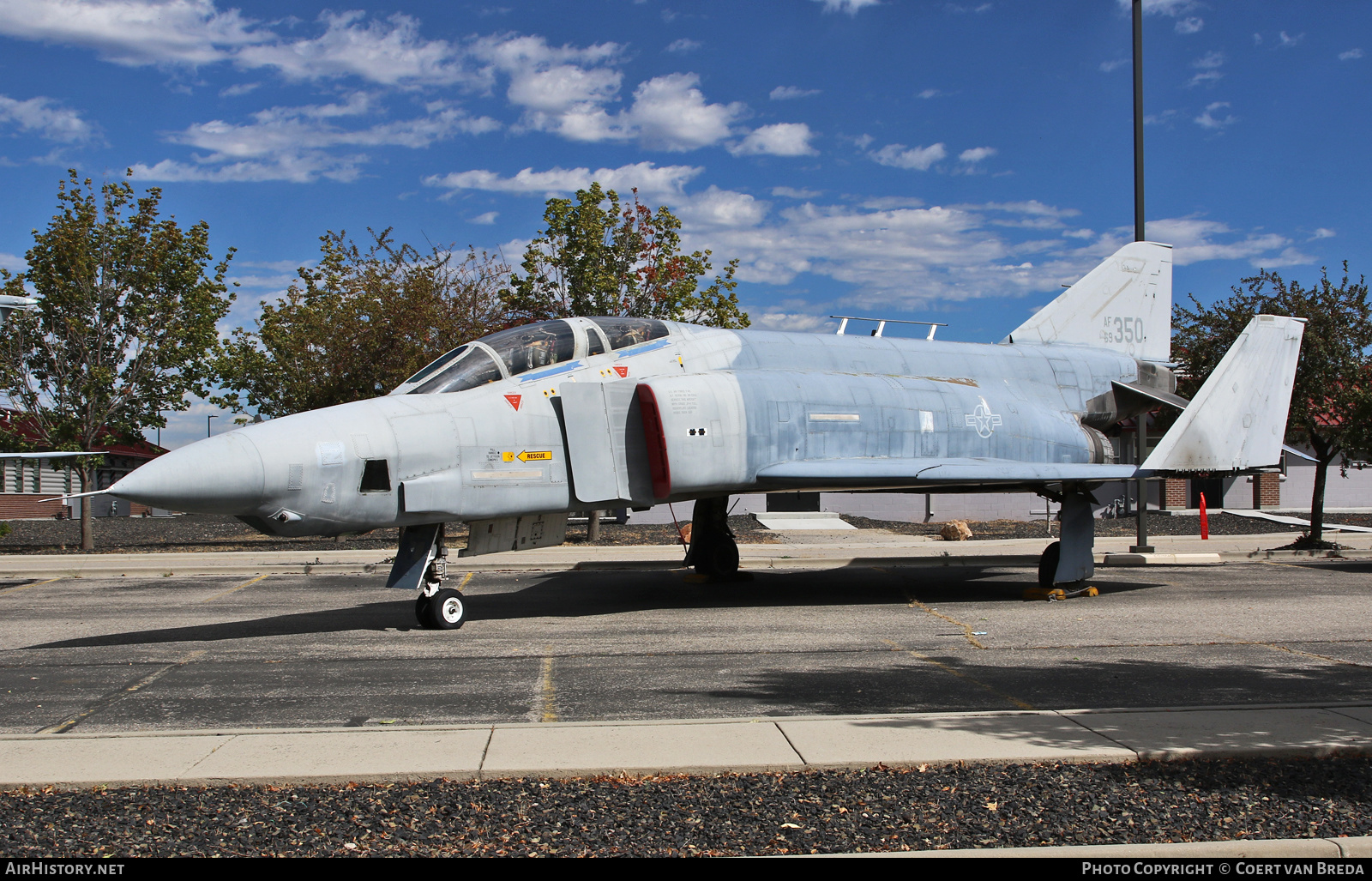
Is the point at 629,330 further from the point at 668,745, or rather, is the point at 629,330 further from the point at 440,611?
the point at 668,745

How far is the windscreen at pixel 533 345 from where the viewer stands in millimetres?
11031

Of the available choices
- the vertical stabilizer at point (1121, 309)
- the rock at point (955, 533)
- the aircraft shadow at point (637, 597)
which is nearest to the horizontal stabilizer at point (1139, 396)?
the vertical stabilizer at point (1121, 309)

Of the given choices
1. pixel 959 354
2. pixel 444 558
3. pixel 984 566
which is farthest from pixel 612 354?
pixel 984 566

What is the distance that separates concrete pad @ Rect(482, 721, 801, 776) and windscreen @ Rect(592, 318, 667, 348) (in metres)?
6.47

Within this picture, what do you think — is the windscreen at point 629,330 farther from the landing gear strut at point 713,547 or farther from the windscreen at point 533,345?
the landing gear strut at point 713,547

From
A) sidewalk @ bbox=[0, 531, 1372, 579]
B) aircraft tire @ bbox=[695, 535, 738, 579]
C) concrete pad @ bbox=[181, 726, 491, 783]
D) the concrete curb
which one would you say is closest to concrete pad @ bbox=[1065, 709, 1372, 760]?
the concrete curb

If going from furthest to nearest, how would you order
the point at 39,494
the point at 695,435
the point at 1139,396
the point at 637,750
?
the point at 39,494
the point at 1139,396
the point at 695,435
the point at 637,750

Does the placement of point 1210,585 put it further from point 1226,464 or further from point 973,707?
point 973,707

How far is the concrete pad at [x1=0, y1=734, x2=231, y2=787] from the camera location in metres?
5.07

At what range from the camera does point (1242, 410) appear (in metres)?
12.8

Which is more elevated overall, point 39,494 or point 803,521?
point 39,494

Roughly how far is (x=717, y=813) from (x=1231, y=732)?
3.34 metres

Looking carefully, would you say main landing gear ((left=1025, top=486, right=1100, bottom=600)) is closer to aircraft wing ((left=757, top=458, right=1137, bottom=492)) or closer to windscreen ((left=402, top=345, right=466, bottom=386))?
aircraft wing ((left=757, top=458, right=1137, bottom=492))

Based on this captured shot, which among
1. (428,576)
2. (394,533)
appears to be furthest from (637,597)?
(394,533)
